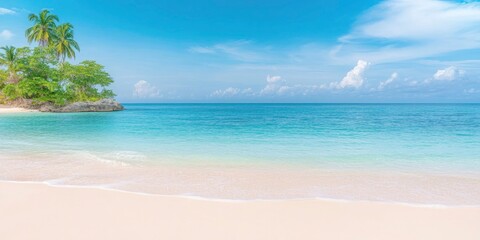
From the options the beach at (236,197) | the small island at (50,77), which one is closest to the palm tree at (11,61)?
the small island at (50,77)

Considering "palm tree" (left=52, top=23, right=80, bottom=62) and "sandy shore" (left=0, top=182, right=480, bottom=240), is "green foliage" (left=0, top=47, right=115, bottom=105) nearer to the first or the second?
"palm tree" (left=52, top=23, right=80, bottom=62)

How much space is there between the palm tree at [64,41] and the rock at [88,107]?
963 cm

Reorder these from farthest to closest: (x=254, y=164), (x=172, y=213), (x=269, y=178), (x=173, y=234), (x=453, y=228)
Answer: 1. (x=254, y=164)
2. (x=269, y=178)
3. (x=172, y=213)
4. (x=453, y=228)
5. (x=173, y=234)

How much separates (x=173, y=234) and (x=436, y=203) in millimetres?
4259

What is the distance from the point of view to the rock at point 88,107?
150 ft

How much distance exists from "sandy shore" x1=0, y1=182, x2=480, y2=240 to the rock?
47886 mm

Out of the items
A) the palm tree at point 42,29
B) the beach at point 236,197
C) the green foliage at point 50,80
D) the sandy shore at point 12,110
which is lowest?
the beach at point 236,197

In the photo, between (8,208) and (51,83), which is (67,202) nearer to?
(8,208)

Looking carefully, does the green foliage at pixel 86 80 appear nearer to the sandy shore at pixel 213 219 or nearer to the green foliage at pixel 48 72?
the green foliage at pixel 48 72

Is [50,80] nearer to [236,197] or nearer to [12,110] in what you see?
[12,110]

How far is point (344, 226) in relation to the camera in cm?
381

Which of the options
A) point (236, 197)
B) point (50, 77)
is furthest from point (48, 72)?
point (236, 197)

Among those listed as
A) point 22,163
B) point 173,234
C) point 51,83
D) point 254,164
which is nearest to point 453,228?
point 173,234

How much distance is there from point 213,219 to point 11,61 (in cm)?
5349
